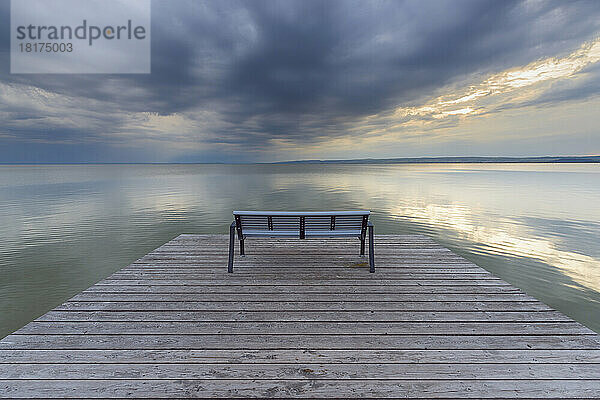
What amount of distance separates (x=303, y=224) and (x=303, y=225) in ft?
0.05

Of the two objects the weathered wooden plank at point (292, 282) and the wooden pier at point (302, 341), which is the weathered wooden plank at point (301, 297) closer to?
the wooden pier at point (302, 341)

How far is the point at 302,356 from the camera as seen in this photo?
243 cm

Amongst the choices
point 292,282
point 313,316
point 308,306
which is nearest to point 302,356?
point 313,316

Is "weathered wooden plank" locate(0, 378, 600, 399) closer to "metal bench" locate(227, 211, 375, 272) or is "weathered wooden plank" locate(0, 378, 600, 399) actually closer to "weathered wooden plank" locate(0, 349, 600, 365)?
"weathered wooden plank" locate(0, 349, 600, 365)

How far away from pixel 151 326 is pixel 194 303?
56cm

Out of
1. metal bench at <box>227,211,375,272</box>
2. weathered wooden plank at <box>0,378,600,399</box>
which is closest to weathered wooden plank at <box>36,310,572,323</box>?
weathered wooden plank at <box>0,378,600,399</box>

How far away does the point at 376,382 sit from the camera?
7.10 ft

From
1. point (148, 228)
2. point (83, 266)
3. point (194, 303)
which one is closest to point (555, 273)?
point (194, 303)

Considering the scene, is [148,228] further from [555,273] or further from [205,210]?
[555,273]

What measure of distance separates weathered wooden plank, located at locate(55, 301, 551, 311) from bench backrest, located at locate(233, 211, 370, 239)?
4.10 ft

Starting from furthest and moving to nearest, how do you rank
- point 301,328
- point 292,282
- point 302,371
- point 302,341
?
point 292,282, point 301,328, point 302,341, point 302,371

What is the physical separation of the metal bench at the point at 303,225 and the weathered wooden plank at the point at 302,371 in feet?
6.82

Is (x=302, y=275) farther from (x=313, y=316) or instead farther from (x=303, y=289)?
(x=313, y=316)

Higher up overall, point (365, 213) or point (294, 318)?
point (365, 213)
